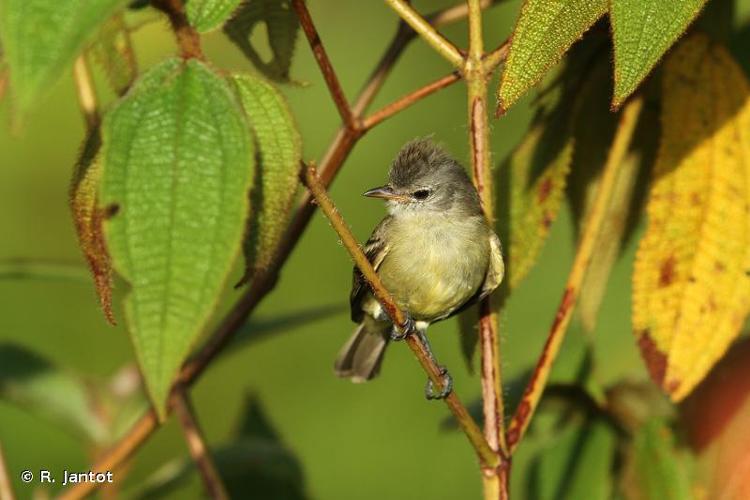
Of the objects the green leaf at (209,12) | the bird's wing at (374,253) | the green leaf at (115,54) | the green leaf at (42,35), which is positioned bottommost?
the bird's wing at (374,253)

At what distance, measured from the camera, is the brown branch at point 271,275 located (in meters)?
1.98

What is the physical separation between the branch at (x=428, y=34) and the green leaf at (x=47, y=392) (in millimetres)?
1229

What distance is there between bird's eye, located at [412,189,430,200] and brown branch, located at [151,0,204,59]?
1.88 m

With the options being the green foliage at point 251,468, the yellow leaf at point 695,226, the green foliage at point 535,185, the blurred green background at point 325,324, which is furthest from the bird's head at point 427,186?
the yellow leaf at point 695,226

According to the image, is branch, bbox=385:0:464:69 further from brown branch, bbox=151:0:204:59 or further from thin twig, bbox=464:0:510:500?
brown branch, bbox=151:0:204:59

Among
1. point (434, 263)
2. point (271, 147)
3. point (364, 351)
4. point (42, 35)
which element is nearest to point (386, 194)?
point (434, 263)

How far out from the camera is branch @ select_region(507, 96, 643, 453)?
1.81 meters

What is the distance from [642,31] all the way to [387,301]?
0.52m

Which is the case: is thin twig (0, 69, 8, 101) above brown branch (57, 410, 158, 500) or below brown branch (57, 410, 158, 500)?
above

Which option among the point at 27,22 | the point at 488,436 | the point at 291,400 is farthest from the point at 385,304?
the point at 291,400

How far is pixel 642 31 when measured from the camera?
150cm

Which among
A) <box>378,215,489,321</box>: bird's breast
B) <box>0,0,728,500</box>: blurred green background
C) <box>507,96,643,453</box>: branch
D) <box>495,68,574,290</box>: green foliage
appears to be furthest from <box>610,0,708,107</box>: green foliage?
<box>0,0,728,500</box>: blurred green background

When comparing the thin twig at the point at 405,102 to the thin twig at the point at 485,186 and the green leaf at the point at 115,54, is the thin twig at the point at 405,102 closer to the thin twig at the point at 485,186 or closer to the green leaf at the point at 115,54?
the thin twig at the point at 485,186

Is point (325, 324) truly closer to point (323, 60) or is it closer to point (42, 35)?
point (323, 60)
